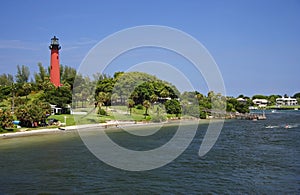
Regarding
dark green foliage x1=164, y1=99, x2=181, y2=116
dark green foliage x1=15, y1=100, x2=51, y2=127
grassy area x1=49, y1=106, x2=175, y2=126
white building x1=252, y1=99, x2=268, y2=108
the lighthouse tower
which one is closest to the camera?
dark green foliage x1=15, y1=100, x2=51, y2=127

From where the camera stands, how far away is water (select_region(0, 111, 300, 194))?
19.5 metres

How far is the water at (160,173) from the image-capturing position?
770 inches

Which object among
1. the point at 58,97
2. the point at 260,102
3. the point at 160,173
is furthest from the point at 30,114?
the point at 260,102

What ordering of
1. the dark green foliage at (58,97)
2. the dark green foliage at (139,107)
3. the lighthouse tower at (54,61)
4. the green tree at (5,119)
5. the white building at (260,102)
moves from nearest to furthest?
the green tree at (5,119) < the dark green foliage at (58,97) < the lighthouse tower at (54,61) < the dark green foliage at (139,107) < the white building at (260,102)

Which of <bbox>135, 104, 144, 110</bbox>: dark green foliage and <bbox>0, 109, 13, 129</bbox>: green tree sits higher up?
<bbox>135, 104, 144, 110</bbox>: dark green foliage

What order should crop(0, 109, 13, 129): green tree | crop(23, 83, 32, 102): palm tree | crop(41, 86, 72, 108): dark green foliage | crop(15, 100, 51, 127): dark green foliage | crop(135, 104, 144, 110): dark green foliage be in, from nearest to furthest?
crop(0, 109, 13, 129): green tree, crop(15, 100, 51, 127): dark green foliage, crop(41, 86, 72, 108): dark green foliage, crop(23, 83, 32, 102): palm tree, crop(135, 104, 144, 110): dark green foliage

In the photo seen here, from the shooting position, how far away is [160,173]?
77.3 feet

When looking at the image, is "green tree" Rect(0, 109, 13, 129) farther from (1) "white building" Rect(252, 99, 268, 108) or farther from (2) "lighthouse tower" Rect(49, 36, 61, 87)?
(1) "white building" Rect(252, 99, 268, 108)

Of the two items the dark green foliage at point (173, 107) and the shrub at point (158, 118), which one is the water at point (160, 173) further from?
the dark green foliage at point (173, 107)

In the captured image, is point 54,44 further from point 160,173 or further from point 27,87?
point 160,173

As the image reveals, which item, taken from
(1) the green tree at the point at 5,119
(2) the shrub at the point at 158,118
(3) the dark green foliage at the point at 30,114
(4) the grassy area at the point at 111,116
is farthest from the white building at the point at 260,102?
(1) the green tree at the point at 5,119

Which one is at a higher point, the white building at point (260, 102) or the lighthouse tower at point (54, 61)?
the lighthouse tower at point (54, 61)

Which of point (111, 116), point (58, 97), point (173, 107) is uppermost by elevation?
point (58, 97)

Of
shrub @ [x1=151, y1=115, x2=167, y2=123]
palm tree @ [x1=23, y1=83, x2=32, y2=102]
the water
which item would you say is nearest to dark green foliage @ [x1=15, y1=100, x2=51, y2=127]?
the water
